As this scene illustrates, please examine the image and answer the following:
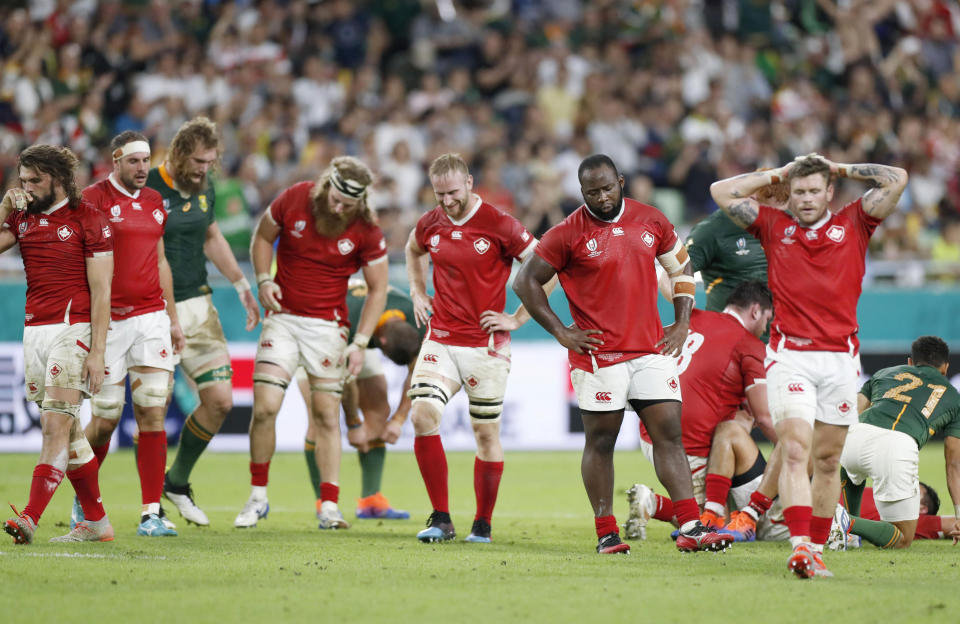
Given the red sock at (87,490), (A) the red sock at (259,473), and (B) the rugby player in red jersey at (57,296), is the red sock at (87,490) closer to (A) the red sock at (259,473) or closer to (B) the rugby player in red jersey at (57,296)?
(B) the rugby player in red jersey at (57,296)

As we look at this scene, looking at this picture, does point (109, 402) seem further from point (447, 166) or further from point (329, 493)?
point (447, 166)

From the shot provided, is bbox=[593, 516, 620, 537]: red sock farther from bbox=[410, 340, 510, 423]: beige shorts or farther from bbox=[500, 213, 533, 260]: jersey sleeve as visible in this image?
bbox=[500, 213, 533, 260]: jersey sleeve

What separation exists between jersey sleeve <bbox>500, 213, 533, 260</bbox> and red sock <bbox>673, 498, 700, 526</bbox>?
2124mm

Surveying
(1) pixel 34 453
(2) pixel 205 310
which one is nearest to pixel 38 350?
(2) pixel 205 310

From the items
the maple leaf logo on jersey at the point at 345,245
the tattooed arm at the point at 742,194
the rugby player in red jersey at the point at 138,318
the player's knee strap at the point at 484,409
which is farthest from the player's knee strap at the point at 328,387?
the tattooed arm at the point at 742,194

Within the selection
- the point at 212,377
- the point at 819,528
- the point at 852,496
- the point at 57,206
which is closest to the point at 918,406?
the point at 852,496

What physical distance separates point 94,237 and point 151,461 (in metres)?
1.83

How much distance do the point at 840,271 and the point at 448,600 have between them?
2913mm

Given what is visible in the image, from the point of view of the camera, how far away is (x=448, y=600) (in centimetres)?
618

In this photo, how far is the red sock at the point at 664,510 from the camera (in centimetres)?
911

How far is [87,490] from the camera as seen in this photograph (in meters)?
8.22

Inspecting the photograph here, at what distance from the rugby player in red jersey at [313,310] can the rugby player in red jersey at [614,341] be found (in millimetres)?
2128

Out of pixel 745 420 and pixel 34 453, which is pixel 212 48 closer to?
pixel 34 453

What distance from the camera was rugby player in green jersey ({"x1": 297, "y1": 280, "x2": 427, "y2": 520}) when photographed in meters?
10.7
